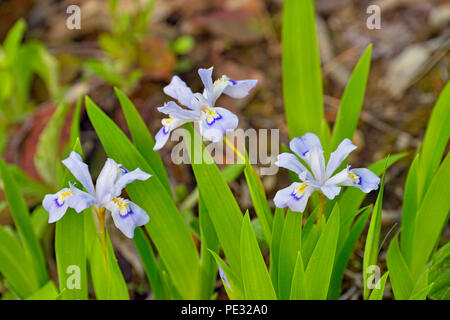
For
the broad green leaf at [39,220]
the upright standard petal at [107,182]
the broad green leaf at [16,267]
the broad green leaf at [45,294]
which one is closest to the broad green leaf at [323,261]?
the upright standard petal at [107,182]

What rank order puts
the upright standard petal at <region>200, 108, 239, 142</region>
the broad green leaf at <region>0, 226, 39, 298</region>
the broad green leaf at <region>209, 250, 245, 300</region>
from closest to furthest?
the upright standard petal at <region>200, 108, 239, 142</region> < the broad green leaf at <region>209, 250, 245, 300</region> < the broad green leaf at <region>0, 226, 39, 298</region>

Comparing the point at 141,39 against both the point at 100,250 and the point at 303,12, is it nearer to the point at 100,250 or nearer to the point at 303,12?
the point at 303,12

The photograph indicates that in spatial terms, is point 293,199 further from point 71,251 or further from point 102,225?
point 71,251

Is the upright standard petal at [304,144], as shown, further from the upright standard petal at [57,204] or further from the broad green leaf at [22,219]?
the broad green leaf at [22,219]

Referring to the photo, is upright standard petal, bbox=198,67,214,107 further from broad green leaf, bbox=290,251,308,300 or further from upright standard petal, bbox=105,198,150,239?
broad green leaf, bbox=290,251,308,300

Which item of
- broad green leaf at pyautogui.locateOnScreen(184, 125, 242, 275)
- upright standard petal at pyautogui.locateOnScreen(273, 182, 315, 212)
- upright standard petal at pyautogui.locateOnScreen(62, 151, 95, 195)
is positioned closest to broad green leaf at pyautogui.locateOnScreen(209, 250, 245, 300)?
broad green leaf at pyautogui.locateOnScreen(184, 125, 242, 275)

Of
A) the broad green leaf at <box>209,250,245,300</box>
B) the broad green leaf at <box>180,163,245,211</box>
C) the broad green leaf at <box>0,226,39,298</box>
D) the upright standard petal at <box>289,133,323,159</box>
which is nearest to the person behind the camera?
the upright standard petal at <box>289,133,323,159</box>

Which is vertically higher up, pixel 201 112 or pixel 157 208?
pixel 201 112

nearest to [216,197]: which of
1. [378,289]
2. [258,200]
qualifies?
[258,200]
